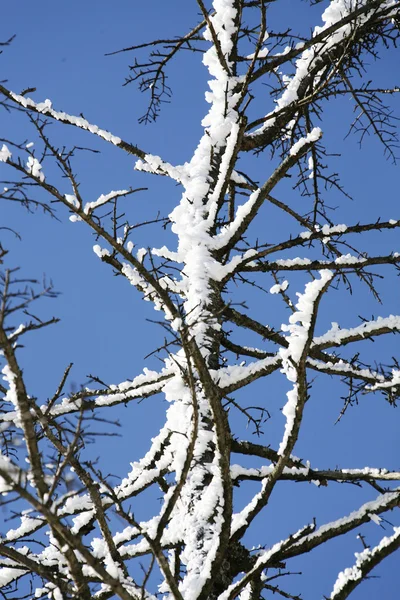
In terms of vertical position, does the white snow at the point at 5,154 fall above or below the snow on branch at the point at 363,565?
above

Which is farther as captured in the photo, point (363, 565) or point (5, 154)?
point (5, 154)

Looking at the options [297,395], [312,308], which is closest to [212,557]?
[297,395]

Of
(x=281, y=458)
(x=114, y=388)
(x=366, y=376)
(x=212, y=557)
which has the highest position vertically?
(x=114, y=388)

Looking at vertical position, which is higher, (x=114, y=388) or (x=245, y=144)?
(x=245, y=144)

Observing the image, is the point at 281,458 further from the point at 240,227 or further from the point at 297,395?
the point at 240,227

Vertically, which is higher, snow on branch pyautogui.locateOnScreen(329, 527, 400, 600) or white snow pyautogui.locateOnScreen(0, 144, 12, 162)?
white snow pyautogui.locateOnScreen(0, 144, 12, 162)

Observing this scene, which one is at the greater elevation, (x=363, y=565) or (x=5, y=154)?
(x=5, y=154)

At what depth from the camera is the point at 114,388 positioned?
15.3 ft

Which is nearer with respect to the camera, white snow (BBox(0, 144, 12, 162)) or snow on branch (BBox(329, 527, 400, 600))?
snow on branch (BBox(329, 527, 400, 600))

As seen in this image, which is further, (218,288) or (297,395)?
(218,288)

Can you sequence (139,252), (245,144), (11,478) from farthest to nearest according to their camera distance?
(245,144) < (139,252) < (11,478)

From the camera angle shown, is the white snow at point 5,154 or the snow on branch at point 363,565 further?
the white snow at point 5,154

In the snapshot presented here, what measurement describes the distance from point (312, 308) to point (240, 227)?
1.82m

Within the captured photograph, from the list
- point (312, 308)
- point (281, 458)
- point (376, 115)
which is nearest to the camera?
point (312, 308)
